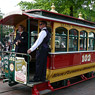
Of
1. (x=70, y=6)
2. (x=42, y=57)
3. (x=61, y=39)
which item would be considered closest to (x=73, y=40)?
(x=61, y=39)

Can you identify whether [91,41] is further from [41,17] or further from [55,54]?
[41,17]

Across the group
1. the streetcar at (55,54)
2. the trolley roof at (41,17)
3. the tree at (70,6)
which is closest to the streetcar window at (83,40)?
the streetcar at (55,54)

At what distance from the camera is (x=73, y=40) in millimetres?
6680

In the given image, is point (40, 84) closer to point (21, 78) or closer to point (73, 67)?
point (21, 78)

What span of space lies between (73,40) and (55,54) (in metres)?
1.46

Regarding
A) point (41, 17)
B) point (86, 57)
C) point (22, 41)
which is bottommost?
point (86, 57)

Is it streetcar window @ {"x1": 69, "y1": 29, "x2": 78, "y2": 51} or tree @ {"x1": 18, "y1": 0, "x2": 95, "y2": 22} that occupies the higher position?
tree @ {"x1": 18, "y1": 0, "x2": 95, "y2": 22}

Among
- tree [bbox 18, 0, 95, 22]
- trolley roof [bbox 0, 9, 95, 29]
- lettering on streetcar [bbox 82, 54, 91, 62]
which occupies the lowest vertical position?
lettering on streetcar [bbox 82, 54, 91, 62]

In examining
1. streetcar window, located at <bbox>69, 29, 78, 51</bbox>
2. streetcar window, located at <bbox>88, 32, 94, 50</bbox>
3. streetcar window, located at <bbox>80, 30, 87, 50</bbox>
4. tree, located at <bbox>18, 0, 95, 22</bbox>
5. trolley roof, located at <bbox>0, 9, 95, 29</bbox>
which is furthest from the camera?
tree, located at <bbox>18, 0, 95, 22</bbox>

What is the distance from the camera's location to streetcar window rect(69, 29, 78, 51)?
6.47 meters

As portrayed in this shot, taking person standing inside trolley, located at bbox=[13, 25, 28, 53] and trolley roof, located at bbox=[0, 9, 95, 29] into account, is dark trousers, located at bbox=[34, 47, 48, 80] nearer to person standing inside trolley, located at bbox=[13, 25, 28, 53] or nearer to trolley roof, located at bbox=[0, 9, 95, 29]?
person standing inside trolley, located at bbox=[13, 25, 28, 53]

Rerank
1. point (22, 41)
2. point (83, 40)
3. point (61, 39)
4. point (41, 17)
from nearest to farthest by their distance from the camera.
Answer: point (41, 17), point (22, 41), point (61, 39), point (83, 40)

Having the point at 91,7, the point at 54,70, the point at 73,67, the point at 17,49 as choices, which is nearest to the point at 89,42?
the point at 73,67

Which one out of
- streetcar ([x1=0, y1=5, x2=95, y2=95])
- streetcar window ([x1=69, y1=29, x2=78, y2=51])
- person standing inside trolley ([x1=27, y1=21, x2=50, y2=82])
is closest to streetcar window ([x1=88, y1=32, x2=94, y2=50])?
streetcar ([x1=0, y1=5, x2=95, y2=95])
